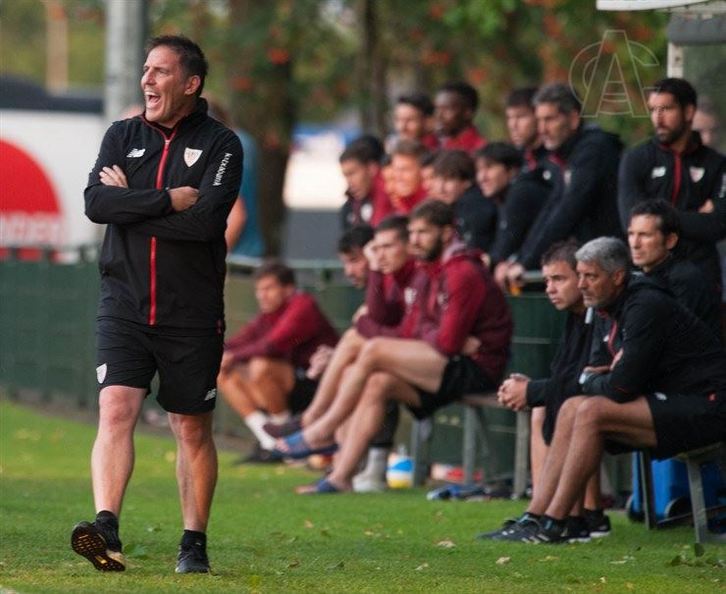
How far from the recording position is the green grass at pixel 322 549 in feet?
27.8

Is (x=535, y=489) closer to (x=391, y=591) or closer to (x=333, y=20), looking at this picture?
(x=391, y=591)

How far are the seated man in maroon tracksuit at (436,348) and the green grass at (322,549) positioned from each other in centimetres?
52

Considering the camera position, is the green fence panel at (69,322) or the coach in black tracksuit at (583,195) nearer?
the coach in black tracksuit at (583,195)

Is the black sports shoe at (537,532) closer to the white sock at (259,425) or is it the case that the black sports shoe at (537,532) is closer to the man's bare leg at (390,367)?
the man's bare leg at (390,367)

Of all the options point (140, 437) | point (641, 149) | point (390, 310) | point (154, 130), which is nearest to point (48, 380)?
point (140, 437)

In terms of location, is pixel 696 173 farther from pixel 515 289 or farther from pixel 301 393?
pixel 301 393

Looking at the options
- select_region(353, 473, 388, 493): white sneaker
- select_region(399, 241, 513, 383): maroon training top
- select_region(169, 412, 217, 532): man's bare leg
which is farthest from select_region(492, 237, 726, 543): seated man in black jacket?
select_region(353, 473, 388, 493): white sneaker

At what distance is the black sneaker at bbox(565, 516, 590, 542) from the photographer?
401 inches

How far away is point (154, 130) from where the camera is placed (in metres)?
8.70

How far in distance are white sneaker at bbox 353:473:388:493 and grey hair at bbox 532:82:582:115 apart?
2.62m

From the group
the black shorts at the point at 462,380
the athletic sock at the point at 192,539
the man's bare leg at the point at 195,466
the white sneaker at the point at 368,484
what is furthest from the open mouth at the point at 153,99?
the white sneaker at the point at 368,484

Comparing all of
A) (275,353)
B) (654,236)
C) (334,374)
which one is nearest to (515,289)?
(334,374)

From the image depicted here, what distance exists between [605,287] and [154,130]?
102 inches

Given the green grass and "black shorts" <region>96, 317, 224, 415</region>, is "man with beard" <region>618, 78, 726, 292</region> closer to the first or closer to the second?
the green grass
